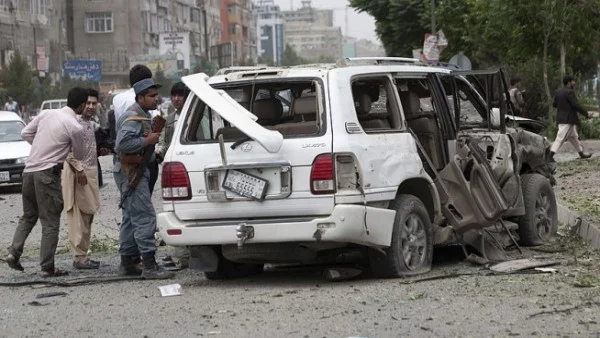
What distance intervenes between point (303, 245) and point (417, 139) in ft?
4.95

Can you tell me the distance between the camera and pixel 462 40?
53.1 metres

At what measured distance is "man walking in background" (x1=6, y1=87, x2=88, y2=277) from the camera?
37.4ft

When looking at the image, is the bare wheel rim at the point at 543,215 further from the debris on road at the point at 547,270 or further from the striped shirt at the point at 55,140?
the striped shirt at the point at 55,140

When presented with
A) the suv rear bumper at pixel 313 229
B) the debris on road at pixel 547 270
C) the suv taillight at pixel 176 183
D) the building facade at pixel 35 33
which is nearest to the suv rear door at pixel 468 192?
the debris on road at pixel 547 270

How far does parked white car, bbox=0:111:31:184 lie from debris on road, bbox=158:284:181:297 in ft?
44.8

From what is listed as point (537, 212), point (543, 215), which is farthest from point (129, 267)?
point (543, 215)

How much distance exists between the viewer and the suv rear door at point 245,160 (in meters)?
9.73

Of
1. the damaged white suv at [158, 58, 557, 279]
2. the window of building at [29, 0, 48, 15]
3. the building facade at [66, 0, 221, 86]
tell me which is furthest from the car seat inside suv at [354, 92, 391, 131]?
the building facade at [66, 0, 221, 86]

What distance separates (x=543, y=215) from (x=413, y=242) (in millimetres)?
2612

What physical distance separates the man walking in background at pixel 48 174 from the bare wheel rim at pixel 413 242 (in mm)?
3165

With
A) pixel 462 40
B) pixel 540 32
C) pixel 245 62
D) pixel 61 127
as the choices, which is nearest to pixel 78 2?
pixel 245 62

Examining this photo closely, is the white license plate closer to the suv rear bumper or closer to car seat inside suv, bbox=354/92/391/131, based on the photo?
the suv rear bumper

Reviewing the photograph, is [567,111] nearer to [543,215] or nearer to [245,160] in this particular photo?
[543,215]

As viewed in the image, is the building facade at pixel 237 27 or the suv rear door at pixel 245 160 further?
the building facade at pixel 237 27
